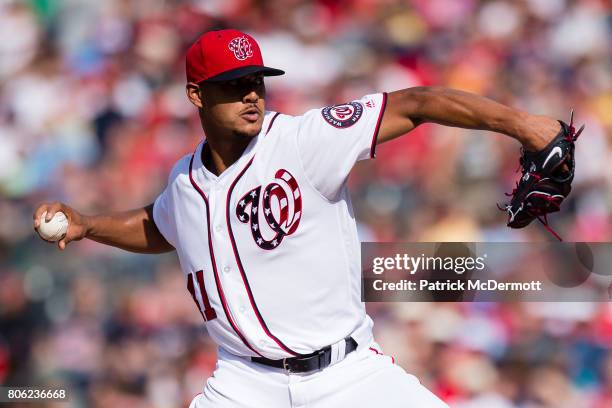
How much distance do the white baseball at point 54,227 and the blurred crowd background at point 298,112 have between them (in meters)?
1.66

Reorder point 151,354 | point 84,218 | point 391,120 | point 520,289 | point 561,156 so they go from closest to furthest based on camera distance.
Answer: point 561,156, point 391,120, point 84,218, point 520,289, point 151,354

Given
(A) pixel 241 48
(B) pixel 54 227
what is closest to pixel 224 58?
(A) pixel 241 48

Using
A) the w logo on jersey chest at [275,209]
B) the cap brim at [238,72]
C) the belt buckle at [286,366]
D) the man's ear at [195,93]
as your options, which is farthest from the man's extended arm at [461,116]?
the belt buckle at [286,366]

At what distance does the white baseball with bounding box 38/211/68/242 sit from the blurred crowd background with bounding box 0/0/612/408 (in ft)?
5.43

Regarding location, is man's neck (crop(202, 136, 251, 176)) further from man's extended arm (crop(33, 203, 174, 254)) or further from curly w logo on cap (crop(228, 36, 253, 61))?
man's extended arm (crop(33, 203, 174, 254))

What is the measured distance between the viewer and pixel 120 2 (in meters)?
4.89

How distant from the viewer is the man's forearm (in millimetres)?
3506

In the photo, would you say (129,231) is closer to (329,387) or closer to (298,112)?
(329,387)

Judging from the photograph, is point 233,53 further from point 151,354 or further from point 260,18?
point 151,354

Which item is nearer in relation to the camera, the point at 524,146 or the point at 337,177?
the point at 524,146

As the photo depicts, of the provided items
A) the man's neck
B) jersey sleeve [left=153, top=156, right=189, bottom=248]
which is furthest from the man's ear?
jersey sleeve [left=153, top=156, right=189, bottom=248]

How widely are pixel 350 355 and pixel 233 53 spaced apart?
1.07 m

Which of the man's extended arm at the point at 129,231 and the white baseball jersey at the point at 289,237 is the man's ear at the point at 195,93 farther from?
the man's extended arm at the point at 129,231

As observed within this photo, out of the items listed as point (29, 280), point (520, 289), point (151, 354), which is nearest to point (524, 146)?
point (520, 289)
